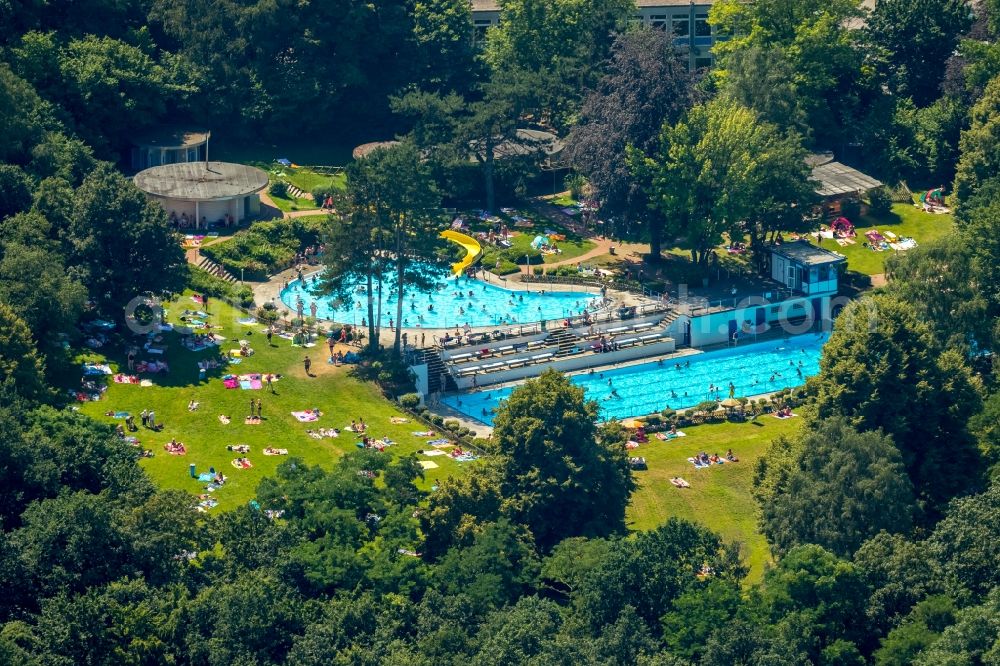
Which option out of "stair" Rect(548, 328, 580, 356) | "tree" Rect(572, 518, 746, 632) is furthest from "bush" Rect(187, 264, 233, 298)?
"tree" Rect(572, 518, 746, 632)

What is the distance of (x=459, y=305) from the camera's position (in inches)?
4980

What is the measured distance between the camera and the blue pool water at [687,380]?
11706 cm

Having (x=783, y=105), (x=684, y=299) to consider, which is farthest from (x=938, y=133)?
(x=684, y=299)

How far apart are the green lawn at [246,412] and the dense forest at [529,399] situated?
4.60 m

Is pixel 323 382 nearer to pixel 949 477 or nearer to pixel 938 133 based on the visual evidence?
pixel 949 477

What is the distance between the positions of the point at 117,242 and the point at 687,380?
33338 mm

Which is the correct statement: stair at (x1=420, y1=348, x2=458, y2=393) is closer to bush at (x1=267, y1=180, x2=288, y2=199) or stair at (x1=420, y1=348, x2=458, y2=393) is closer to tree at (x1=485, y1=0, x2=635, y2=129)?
bush at (x1=267, y1=180, x2=288, y2=199)

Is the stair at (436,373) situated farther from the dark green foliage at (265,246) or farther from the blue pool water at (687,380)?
the dark green foliage at (265,246)

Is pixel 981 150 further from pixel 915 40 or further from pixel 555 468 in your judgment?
pixel 555 468

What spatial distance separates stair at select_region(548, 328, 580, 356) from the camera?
122 m

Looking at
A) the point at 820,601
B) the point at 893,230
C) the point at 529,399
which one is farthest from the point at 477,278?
the point at 820,601

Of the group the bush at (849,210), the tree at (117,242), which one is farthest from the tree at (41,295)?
the bush at (849,210)

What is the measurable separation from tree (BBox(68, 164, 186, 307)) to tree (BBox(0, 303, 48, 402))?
34.4 ft

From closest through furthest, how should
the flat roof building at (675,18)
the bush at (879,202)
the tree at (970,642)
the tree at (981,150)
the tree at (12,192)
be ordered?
the tree at (970,642) → the tree at (12,192) → the tree at (981,150) → the bush at (879,202) → the flat roof building at (675,18)
